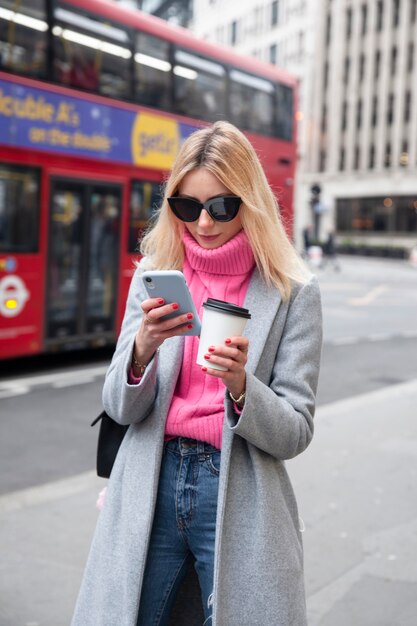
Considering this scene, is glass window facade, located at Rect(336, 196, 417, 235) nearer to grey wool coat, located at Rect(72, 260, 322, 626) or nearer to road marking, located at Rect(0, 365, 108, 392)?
road marking, located at Rect(0, 365, 108, 392)

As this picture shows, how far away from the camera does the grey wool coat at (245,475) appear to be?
6.17ft

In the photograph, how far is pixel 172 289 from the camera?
5.85 ft

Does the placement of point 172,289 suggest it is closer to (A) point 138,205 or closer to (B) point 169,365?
(B) point 169,365

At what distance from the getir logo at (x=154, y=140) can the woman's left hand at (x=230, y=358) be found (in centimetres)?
886

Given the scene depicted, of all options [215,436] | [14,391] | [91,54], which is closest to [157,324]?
[215,436]

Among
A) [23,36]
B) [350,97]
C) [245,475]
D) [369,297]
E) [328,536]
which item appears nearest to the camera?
[245,475]

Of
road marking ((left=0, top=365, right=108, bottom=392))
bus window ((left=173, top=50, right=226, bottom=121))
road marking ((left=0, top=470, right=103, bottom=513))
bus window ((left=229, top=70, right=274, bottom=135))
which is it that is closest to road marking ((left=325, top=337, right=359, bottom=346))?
bus window ((left=229, top=70, right=274, bottom=135))

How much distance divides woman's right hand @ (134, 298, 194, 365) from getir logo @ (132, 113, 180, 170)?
868cm

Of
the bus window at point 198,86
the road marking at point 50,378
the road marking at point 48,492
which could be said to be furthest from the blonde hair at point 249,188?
the bus window at point 198,86

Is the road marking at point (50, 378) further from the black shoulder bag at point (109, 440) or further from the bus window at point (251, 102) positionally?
the black shoulder bag at point (109, 440)

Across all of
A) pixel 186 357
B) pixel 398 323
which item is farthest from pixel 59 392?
pixel 398 323

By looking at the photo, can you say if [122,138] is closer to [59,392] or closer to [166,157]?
[166,157]

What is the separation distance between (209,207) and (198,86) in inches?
379

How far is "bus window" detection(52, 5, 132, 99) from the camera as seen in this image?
30.4 feet
